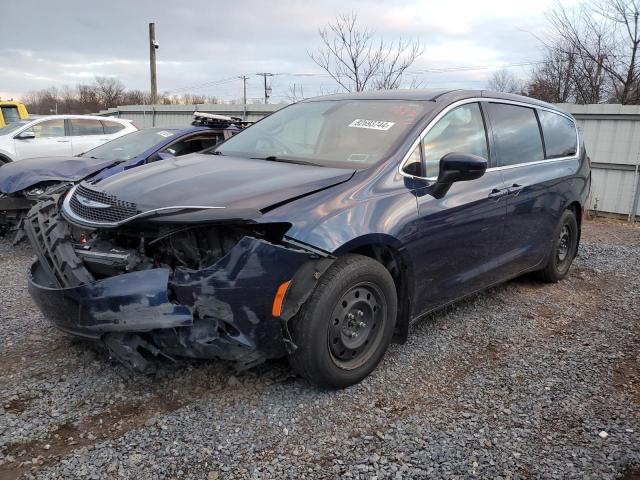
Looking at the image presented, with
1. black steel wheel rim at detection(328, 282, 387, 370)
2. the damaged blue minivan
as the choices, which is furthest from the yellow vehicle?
black steel wheel rim at detection(328, 282, 387, 370)

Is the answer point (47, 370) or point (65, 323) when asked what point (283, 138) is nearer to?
point (65, 323)

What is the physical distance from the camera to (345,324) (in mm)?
3070

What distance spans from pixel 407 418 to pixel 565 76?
19145 millimetres

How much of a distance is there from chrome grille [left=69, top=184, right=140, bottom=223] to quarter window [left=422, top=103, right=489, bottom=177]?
188 centimetres

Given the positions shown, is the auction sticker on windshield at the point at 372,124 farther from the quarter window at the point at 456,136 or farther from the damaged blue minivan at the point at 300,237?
the quarter window at the point at 456,136

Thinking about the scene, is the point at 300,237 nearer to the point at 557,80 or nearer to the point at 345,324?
the point at 345,324

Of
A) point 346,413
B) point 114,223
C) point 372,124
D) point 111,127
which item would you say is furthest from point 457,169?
point 111,127

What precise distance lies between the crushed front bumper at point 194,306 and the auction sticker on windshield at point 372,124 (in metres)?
1.24

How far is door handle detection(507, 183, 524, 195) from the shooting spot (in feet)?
13.6

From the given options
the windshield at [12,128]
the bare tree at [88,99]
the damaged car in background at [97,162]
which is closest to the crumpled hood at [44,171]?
the damaged car in background at [97,162]

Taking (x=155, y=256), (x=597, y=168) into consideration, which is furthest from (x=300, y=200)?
(x=597, y=168)

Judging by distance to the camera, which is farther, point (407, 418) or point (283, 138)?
point (283, 138)

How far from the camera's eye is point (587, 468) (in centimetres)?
249

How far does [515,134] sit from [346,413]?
281 cm
